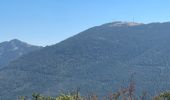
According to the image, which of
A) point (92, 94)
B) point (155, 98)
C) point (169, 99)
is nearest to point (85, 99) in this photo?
point (92, 94)

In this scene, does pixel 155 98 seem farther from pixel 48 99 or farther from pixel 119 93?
pixel 48 99

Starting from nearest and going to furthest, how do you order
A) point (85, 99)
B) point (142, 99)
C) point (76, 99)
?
point (142, 99) < point (76, 99) < point (85, 99)

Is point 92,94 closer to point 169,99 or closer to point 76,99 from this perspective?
point 76,99

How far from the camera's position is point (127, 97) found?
600 centimetres

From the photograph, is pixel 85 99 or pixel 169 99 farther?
pixel 169 99

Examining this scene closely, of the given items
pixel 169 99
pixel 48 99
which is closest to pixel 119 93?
pixel 169 99

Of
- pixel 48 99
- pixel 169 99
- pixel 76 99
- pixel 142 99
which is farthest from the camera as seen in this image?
pixel 48 99

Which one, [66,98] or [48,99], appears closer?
[66,98]

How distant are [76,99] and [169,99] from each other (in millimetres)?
45596

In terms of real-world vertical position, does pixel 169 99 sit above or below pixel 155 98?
below

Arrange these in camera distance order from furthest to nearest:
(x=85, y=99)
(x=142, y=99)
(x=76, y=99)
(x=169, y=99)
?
(x=169, y=99)
(x=85, y=99)
(x=76, y=99)
(x=142, y=99)

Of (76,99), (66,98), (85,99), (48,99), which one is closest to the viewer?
(76,99)

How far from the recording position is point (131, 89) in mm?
5797

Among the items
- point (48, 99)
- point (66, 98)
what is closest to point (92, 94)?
point (66, 98)
